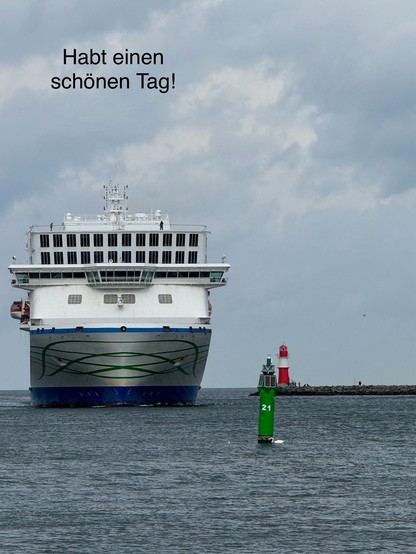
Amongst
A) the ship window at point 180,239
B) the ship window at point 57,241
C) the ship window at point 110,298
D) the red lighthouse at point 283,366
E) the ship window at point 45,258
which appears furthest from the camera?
the red lighthouse at point 283,366

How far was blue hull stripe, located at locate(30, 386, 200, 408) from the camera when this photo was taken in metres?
90.3

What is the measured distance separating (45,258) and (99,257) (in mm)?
3918

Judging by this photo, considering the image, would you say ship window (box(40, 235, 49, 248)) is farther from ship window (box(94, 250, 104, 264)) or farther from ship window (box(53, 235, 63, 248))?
ship window (box(94, 250, 104, 264))

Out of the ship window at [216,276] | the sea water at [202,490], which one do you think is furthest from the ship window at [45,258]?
the sea water at [202,490]

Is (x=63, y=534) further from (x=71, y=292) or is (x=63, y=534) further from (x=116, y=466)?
(x=71, y=292)

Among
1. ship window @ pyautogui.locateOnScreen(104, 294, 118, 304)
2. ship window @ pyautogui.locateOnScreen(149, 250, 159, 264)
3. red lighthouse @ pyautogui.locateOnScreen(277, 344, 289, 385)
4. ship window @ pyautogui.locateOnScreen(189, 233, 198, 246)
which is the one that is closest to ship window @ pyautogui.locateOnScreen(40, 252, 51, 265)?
ship window @ pyautogui.locateOnScreen(104, 294, 118, 304)

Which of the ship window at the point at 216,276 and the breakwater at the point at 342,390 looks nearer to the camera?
the ship window at the point at 216,276

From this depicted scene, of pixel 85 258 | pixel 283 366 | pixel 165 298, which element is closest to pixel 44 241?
pixel 85 258

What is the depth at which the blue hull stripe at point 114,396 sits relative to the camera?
90312 mm

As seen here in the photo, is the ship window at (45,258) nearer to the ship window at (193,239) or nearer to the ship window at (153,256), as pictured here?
the ship window at (153,256)

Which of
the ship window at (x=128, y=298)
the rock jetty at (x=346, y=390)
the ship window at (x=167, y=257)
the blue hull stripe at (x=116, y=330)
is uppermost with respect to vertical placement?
the ship window at (x=167, y=257)

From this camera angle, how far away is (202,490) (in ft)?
151

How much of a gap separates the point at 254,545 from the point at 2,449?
27.7 m

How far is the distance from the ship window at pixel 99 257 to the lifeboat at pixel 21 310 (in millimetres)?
10542
